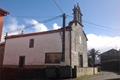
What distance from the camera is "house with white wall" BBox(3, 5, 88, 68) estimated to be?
31062 mm

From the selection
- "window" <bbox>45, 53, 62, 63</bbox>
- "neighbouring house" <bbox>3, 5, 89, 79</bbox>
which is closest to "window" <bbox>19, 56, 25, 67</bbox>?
"neighbouring house" <bbox>3, 5, 89, 79</bbox>

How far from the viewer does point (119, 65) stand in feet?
170

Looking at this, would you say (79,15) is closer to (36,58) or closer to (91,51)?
(36,58)

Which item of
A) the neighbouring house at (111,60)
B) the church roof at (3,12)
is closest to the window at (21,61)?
the church roof at (3,12)

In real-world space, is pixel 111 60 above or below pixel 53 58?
above

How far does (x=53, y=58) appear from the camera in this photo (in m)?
31.0

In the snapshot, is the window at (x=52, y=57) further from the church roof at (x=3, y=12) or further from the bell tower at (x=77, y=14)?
the church roof at (x=3, y=12)

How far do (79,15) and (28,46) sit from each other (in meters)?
11.0

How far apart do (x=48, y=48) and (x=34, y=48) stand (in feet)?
9.08

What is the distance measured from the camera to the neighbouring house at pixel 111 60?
2073 inches

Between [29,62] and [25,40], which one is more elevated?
[25,40]

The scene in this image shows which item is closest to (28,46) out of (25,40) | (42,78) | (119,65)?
(25,40)

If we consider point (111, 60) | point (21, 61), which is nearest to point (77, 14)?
point (21, 61)

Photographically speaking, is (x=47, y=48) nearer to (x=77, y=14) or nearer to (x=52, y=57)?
(x=52, y=57)
